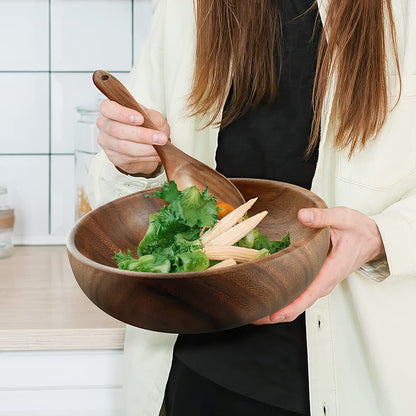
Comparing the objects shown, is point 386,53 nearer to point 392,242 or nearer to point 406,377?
point 392,242

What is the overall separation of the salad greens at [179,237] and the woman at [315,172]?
86mm

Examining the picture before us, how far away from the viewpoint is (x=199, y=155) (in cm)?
89

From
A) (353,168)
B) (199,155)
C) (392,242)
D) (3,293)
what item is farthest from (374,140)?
(3,293)

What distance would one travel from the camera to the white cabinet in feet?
3.02

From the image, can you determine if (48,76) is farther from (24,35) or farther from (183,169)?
(183,169)

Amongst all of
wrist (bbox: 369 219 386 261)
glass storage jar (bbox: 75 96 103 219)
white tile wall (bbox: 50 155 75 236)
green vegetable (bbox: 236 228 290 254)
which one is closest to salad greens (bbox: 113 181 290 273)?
green vegetable (bbox: 236 228 290 254)

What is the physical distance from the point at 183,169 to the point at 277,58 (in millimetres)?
236

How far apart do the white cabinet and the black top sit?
22 centimetres

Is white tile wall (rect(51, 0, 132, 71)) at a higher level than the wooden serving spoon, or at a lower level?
higher

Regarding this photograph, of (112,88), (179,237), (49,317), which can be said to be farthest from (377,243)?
(49,317)

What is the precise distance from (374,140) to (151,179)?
306mm

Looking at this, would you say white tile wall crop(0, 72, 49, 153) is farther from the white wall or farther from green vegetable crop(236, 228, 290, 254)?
green vegetable crop(236, 228, 290, 254)

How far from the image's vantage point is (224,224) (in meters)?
0.61

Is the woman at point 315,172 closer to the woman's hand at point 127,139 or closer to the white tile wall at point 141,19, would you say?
the woman's hand at point 127,139
